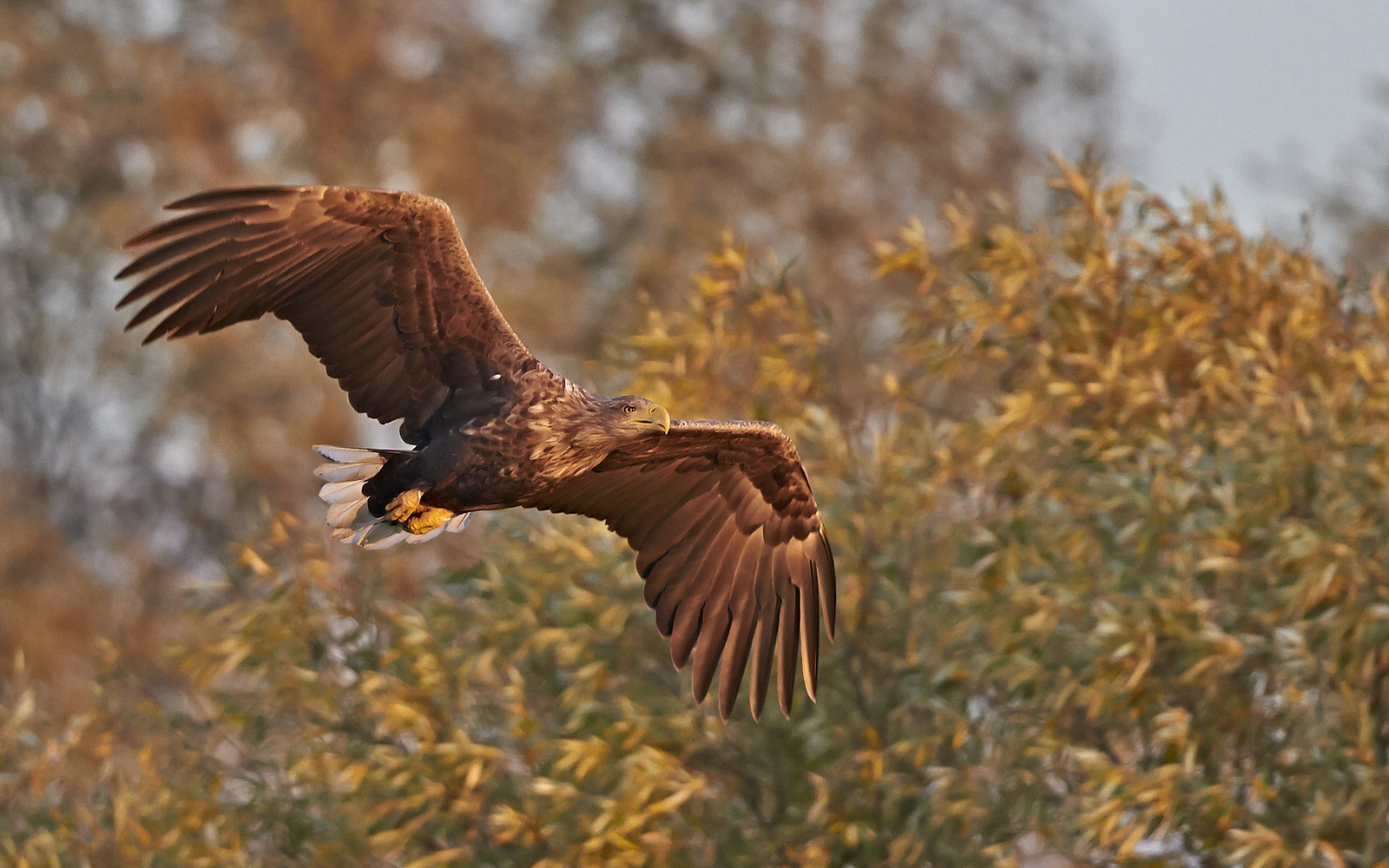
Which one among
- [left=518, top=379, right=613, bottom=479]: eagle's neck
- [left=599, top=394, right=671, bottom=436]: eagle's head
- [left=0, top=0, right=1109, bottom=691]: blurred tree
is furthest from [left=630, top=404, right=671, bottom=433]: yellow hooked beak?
[left=0, top=0, right=1109, bottom=691]: blurred tree

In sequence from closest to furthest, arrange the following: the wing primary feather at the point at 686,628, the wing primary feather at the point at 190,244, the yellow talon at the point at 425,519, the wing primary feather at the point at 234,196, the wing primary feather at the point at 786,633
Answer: the wing primary feather at the point at 234,196
the wing primary feather at the point at 190,244
the yellow talon at the point at 425,519
the wing primary feather at the point at 786,633
the wing primary feather at the point at 686,628

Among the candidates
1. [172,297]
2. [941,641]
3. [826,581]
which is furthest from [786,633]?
[172,297]

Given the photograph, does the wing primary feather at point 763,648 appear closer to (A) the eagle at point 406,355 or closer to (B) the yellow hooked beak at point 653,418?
(A) the eagle at point 406,355

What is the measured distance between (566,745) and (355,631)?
4.64ft

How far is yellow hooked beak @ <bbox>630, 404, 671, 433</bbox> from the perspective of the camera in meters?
5.42

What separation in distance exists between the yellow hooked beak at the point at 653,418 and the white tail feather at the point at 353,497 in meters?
0.66

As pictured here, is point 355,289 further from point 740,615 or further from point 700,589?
point 740,615

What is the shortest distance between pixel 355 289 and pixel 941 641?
9.12ft

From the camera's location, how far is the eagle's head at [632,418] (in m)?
5.39

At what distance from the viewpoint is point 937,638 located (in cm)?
696

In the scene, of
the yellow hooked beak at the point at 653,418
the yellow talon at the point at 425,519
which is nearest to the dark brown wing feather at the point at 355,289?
the yellow talon at the point at 425,519

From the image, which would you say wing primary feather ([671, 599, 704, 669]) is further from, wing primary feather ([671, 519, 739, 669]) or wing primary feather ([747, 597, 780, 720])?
wing primary feather ([747, 597, 780, 720])

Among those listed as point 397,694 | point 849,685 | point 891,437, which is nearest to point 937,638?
point 849,685

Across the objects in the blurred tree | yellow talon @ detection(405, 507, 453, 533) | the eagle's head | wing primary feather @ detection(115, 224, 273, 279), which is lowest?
yellow talon @ detection(405, 507, 453, 533)
